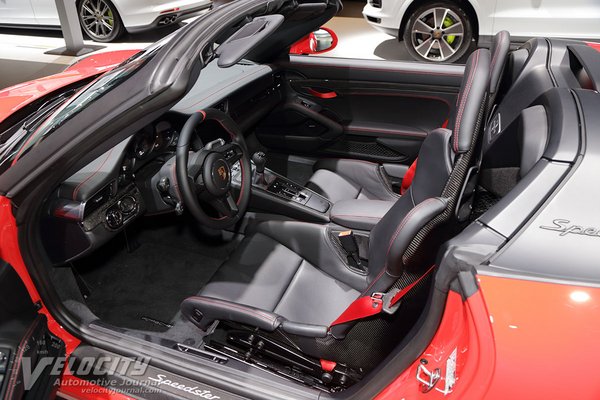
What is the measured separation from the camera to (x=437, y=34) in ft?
16.5

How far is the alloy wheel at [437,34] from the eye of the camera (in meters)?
4.95

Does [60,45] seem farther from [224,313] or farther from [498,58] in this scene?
[498,58]

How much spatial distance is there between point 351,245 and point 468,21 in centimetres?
357

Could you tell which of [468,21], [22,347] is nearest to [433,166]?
[22,347]

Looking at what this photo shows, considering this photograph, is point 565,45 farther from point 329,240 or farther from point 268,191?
point 268,191

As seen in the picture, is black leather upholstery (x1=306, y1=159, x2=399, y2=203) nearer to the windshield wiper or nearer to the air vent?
the air vent

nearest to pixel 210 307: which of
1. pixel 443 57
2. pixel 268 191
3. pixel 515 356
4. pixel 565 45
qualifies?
pixel 268 191

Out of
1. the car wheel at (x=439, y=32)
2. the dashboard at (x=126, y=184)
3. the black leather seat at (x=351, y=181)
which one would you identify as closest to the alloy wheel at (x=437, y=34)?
the car wheel at (x=439, y=32)

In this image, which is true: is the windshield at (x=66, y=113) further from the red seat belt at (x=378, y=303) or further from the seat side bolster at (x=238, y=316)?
the red seat belt at (x=378, y=303)

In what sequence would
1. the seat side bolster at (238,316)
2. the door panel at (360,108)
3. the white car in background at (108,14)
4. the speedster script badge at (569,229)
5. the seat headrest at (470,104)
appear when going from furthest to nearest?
the white car in background at (108,14)
the door panel at (360,108)
the seat side bolster at (238,316)
the seat headrest at (470,104)
the speedster script badge at (569,229)

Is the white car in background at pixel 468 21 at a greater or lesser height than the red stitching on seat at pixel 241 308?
greater

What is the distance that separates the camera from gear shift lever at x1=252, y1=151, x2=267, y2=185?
2640mm

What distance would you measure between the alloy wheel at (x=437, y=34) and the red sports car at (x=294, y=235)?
2.46m

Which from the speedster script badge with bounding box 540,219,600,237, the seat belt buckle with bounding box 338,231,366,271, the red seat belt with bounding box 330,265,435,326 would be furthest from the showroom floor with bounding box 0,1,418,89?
the speedster script badge with bounding box 540,219,600,237
